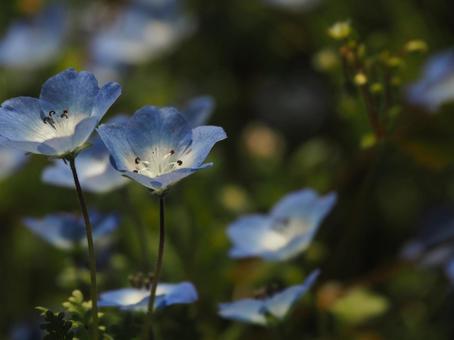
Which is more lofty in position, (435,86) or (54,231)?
(435,86)

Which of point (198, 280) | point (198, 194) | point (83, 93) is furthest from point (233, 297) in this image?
point (83, 93)

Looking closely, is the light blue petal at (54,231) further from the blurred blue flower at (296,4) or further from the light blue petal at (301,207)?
the blurred blue flower at (296,4)

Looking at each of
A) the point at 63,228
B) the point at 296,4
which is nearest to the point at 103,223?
the point at 63,228

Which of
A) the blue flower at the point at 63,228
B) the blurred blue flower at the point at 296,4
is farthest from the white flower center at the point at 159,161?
the blurred blue flower at the point at 296,4

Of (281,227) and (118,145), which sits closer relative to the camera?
(118,145)

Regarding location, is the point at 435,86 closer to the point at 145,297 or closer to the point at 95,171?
the point at 95,171

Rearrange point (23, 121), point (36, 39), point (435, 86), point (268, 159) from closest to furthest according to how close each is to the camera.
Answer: point (23, 121) → point (435, 86) → point (268, 159) → point (36, 39)
